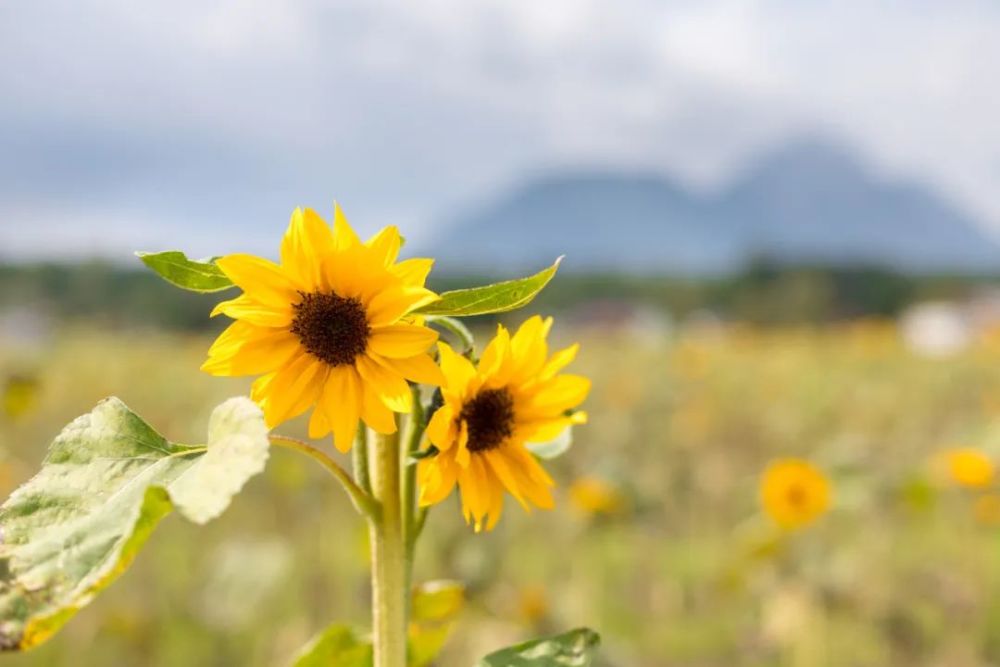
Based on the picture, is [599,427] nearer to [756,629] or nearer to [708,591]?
[708,591]

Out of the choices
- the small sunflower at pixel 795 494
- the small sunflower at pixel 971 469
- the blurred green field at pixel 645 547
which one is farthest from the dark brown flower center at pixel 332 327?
the small sunflower at pixel 971 469

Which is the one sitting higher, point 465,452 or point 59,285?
point 59,285

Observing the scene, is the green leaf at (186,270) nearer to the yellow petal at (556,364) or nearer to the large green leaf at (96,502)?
the large green leaf at (96,502)

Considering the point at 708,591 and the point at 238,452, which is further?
the point at 708,591

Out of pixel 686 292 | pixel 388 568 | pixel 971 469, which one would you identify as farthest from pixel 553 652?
pixel 686 292

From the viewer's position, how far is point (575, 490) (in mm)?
2258

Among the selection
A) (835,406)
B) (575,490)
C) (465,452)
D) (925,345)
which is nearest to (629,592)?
(575,490)

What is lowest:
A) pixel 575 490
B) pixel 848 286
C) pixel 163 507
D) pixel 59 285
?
pixel 575 490

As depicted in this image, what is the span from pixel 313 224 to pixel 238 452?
0.54 feet

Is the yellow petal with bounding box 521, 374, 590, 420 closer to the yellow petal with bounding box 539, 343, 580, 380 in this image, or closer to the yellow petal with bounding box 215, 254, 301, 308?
the yellow petal with bounding box 539, 343, 580, 380

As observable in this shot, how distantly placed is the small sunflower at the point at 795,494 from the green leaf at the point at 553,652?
157 cm

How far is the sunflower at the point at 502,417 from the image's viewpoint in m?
0.52

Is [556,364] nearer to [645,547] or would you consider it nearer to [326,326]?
[326,326]

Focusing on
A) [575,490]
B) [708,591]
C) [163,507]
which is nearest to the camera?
[163,507]
